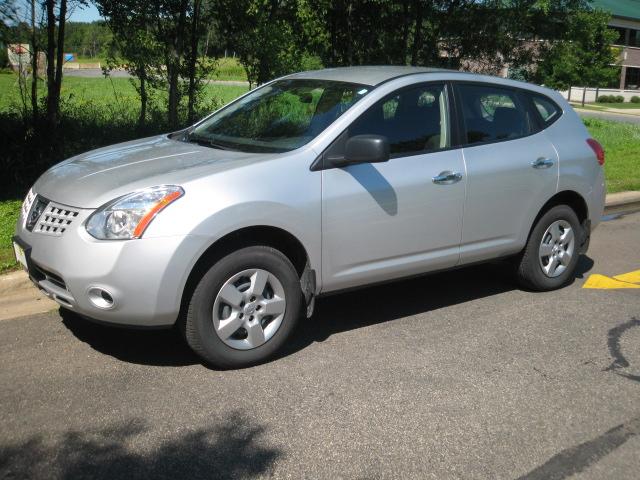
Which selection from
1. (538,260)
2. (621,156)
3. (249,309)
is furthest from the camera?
(621,156)

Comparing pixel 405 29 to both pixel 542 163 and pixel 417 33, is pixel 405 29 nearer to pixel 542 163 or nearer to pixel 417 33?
pixel 417 33

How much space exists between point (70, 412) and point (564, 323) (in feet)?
11.5

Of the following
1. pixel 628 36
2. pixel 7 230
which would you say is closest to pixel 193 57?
pixel 7 230

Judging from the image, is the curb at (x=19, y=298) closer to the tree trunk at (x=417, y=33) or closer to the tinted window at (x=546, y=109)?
the tinted window at (x=546, y=109)

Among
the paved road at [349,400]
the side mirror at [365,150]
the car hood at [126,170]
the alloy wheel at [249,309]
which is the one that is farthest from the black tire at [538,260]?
the car hood at [126,170]

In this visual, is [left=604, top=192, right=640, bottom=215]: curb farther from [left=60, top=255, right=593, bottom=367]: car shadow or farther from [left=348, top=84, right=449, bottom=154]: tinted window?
[left=348, top=84, right=449, bottom=154]: tinted window

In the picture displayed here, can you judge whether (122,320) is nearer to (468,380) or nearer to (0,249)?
Result: (468,380)

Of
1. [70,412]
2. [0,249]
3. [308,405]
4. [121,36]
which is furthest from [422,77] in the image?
[121,36]

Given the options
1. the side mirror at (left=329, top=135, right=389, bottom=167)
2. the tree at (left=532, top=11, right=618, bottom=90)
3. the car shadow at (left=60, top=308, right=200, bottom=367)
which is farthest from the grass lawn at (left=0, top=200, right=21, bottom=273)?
the tree at (left=532, top=11, right=618, bottom=90)

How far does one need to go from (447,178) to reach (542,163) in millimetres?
1073

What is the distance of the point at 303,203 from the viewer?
4.49 metres

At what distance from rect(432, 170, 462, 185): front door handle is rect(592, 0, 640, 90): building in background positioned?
180 ft

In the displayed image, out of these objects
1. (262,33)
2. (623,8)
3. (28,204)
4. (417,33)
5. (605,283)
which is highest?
(623,8)

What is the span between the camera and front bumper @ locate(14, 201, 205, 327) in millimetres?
3971
